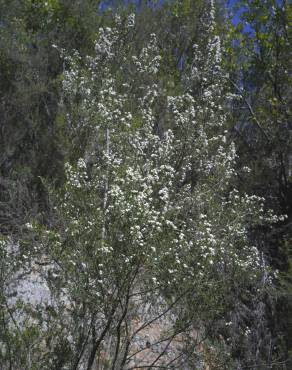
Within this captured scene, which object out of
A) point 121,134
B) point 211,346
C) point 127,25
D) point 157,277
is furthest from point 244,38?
point 157,277

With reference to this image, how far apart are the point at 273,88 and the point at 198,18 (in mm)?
2683

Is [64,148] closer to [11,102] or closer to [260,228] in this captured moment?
[11,102]

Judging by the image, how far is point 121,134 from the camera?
689 centimetres

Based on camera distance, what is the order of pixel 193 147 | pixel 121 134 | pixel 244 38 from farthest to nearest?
pixel 244 38 < pixel 193 147 < pixel 121 134

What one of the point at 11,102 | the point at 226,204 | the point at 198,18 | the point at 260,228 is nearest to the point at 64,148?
the point at 11,102

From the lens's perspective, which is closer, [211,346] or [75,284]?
[75,284]

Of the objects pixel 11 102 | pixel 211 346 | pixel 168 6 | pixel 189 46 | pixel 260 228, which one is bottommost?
pixel 211 346

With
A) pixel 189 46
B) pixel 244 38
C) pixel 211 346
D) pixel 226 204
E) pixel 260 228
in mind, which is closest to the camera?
pixel 211 346

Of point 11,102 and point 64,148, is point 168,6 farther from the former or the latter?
point 64,148

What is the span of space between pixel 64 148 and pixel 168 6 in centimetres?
566

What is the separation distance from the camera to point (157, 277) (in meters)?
4.79

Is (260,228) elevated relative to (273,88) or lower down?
lower down

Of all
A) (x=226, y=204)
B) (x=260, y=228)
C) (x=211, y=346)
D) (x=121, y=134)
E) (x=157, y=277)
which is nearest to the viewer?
(x=157, y=277)

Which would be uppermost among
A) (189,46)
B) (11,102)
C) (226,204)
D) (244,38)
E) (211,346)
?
(189,46)
